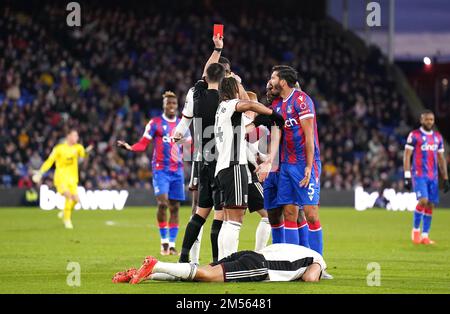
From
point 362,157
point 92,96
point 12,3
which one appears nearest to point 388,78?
point 362,157

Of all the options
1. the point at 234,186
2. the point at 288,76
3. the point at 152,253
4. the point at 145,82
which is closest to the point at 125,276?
the point at 234,186

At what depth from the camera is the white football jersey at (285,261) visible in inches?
419

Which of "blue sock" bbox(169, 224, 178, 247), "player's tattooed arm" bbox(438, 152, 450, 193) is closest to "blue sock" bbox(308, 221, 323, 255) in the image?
"blue sock" bbox(169, 224, 178, 247)

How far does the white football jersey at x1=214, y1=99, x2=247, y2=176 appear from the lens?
11.0 meters

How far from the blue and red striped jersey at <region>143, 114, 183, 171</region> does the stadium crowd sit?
1576 centimetres

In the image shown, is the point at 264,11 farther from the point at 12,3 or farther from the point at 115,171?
the point at 115,171

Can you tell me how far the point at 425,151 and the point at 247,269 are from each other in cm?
932

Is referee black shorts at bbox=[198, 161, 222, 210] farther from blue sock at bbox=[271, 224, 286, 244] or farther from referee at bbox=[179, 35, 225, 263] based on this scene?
blue sock at bbox=[271, 224, 286, 244]

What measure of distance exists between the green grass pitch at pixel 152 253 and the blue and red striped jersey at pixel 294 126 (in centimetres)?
160

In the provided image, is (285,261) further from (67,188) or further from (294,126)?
(67,188)

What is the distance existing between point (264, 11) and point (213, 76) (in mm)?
34674

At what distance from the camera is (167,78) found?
1484 inches

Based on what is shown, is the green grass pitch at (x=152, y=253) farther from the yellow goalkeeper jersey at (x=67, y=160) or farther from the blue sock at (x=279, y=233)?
the yellow goalkeeper jersey at (x=67, y=160)

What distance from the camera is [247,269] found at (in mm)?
10430
